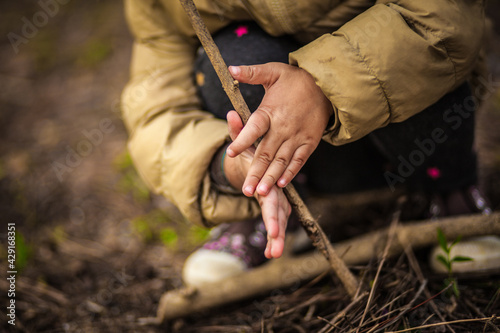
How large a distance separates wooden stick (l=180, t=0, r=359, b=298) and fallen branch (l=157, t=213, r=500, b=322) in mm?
209

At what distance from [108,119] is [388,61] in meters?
2.03

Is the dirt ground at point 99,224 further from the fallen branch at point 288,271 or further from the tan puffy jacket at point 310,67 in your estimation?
the tan puffy jacket at point 310,67

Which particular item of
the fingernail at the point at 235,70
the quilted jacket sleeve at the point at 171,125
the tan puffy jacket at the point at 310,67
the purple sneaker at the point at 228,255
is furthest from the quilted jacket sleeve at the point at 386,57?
the purple sneaker at the point at 228,255

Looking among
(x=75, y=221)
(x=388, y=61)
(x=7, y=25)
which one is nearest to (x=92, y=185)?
(x=75, y=221)

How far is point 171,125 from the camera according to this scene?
1.03m

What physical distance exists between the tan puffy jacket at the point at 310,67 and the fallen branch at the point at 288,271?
10.2 inches

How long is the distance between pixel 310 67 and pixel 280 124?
15 cm

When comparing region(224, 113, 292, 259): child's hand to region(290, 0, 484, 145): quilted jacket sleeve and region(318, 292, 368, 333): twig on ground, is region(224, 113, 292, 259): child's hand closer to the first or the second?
region(290, 0, 484, 145): quilted jacket sleeve

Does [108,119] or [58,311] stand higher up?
[108,119]

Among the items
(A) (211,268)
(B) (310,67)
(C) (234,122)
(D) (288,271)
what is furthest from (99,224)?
(B) (310,67)

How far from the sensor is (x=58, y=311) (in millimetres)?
1232

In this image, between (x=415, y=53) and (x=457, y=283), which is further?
(x=457, y=283)

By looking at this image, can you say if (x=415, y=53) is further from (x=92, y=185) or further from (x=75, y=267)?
(x=92, y=185)

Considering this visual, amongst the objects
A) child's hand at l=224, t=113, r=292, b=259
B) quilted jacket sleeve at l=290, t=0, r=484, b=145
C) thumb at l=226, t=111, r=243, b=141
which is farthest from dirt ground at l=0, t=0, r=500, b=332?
thumb at l=226, t=111, r=243, b=141
